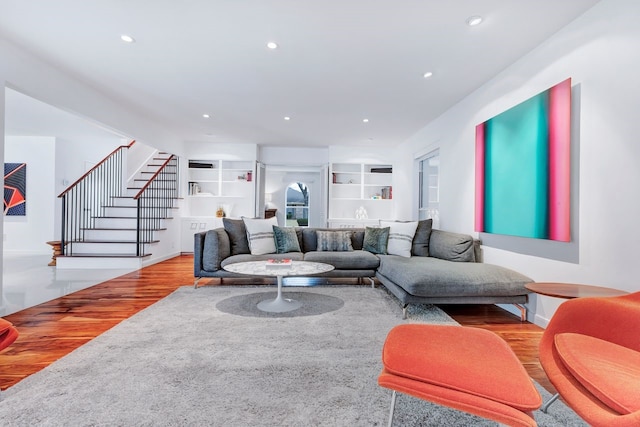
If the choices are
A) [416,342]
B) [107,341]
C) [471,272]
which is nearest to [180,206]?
[107,341]

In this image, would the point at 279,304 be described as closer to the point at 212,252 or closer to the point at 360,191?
the point at 212,252

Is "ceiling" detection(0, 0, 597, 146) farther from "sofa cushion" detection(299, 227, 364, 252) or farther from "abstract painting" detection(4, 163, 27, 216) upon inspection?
"abstract painting" detection(4, 163, 27, 216)

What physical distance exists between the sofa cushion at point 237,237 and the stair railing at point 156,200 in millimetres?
2059

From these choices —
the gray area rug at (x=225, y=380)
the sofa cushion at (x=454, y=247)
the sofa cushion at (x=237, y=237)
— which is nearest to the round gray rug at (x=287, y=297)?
the gray area rug at (x=225, y=380)

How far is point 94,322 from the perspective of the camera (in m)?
2.69

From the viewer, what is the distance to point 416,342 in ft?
4.33

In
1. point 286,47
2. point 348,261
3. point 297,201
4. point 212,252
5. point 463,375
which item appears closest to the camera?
point 463,375

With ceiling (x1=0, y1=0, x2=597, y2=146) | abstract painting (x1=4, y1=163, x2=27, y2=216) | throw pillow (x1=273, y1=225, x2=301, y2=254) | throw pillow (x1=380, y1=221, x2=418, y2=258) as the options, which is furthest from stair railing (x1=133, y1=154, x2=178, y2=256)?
throw pillow (x1=380, y1=221, x2=418, y2=258)

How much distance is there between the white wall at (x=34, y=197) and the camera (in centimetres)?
663

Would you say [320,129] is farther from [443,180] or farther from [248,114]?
[443,180]

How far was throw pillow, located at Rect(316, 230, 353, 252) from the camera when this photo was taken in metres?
4.39

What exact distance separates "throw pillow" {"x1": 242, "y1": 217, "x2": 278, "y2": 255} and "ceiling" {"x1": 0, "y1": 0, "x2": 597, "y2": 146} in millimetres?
1707

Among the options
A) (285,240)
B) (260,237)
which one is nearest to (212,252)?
(260,237)

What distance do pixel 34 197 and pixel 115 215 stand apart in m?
2.01
